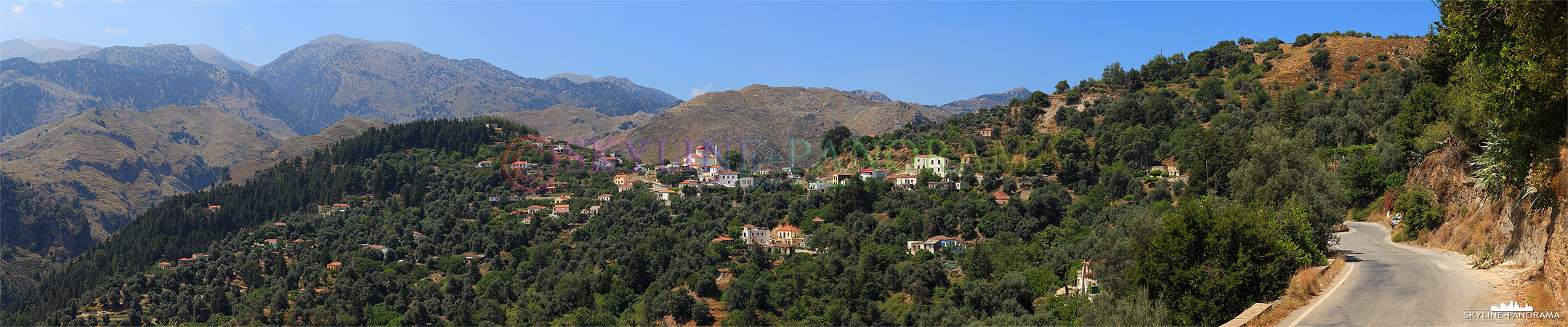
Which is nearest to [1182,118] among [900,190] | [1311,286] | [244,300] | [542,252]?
[900,190]

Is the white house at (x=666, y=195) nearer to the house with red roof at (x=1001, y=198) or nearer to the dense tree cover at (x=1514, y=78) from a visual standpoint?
the house with red roof at (x=1001, y=198)

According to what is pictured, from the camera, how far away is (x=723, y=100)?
17725cm

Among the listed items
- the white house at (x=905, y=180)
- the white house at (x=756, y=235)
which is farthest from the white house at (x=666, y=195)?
the white house at (x=905, y=180)

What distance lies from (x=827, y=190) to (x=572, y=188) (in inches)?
1132

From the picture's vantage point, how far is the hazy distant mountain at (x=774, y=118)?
148000 millimetres

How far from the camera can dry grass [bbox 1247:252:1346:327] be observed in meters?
11.0

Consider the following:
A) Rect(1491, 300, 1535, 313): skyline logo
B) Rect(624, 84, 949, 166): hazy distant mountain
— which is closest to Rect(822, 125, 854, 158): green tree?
Rect(624, 84, 949, 166): hazy distant mountain

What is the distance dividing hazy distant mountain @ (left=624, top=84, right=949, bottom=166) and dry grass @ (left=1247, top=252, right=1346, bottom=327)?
111m

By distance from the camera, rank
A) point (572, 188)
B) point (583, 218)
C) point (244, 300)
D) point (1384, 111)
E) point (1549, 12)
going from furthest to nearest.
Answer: point (572, 188)
point (583, 218)
point (244, 300)
point (1384, 111)
point (1549, 12)

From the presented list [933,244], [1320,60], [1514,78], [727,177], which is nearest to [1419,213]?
[1514,78]

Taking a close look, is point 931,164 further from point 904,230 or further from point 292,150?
point 292,150

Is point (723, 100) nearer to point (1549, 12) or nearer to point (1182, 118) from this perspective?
point (1182, 118)

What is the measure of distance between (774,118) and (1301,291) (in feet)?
524

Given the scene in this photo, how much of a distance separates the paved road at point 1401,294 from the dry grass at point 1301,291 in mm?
134
